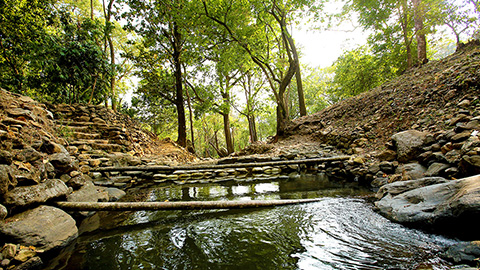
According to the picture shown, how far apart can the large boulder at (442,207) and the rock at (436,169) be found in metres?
0.74

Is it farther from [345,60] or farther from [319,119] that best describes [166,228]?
[345,60]

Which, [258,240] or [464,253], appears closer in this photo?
[464,253]

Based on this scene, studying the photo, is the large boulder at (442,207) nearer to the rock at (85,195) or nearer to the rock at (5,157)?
the rock at (85,195)

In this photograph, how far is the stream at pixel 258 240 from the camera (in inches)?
67.0

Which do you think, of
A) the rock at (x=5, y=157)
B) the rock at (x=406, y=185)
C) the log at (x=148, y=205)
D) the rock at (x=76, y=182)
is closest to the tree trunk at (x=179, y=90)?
the rock at (x=76, y=182)

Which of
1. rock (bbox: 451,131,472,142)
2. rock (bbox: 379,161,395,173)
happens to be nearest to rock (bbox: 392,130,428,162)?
rock (bbox: 379,161,395,173)

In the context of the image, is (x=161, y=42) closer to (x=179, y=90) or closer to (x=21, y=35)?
(x=179, y=90)

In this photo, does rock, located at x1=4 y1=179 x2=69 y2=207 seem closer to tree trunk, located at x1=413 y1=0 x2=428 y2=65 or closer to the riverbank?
the riverbank

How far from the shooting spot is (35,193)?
2275 mm

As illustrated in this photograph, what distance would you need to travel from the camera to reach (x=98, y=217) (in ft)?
10.2

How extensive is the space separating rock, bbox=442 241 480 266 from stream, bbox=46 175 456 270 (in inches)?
3.3

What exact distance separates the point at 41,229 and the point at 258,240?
2409mm

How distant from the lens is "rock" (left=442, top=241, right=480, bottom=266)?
1.38m

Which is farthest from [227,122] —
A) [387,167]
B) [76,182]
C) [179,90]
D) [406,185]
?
[406,185]
